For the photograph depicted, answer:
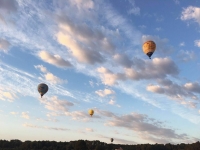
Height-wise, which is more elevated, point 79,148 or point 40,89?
point 40,89

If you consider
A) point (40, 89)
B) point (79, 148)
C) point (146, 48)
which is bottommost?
point (79, 148)

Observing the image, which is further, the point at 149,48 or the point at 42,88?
the point at 42,88

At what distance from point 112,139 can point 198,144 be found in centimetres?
7174

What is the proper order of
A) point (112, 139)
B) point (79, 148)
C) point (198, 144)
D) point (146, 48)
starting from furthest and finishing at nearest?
1. point (198, 144)
2. point (112, 139)
3. point (79, 148)
4. point (146, 48)

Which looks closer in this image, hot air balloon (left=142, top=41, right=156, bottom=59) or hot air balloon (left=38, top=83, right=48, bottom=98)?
hot air balloon (left=142, top=41, right=156, bottom=59)

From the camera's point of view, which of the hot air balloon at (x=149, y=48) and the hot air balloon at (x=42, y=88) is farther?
the hot air balloon at (x=42, y=88)

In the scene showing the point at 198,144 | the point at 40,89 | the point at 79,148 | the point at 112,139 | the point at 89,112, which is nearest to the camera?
the point at 40,89

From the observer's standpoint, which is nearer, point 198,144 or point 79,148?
point 79,148

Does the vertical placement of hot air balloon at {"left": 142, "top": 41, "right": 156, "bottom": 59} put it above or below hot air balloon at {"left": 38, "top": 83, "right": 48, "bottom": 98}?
above

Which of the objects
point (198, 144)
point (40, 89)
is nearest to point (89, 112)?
point (40, 89)

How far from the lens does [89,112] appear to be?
112 meters

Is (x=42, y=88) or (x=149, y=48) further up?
(x=149, y=48)

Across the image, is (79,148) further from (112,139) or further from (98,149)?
(98,149)

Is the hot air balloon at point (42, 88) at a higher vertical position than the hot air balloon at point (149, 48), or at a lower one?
lower
